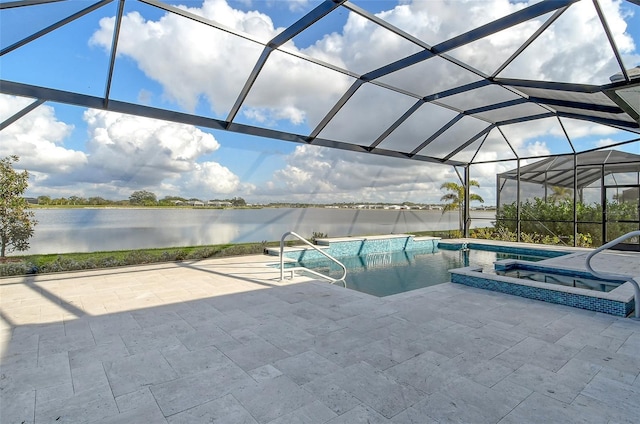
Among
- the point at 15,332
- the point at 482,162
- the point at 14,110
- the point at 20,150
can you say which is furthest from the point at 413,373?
the point at 482,162

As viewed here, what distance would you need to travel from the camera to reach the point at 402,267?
930cm

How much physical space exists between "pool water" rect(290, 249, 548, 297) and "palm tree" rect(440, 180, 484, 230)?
114 inches

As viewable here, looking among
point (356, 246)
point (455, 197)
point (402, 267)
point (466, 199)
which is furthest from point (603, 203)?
point (356, 246)

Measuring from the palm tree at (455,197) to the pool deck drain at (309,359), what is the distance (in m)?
10.1

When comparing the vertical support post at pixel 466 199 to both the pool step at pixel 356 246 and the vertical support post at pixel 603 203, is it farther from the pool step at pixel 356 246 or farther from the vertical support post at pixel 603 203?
the vertical support post at pixel 603 203

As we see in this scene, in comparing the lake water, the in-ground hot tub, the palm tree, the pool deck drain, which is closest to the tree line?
the lake water

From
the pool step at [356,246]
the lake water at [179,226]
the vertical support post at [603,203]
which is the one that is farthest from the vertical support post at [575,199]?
the lake water at [179,226]

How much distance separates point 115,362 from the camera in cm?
289

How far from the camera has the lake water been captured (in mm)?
6965

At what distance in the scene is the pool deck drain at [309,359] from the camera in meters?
2.22

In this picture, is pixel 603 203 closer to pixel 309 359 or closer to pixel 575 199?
pixel 575 199

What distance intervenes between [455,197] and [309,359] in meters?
13.3

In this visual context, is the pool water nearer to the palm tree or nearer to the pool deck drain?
the pool deck drain

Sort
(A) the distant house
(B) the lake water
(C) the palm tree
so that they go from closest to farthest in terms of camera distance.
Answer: (B) the lake water, (A) the distant house, (C) the palm tree
